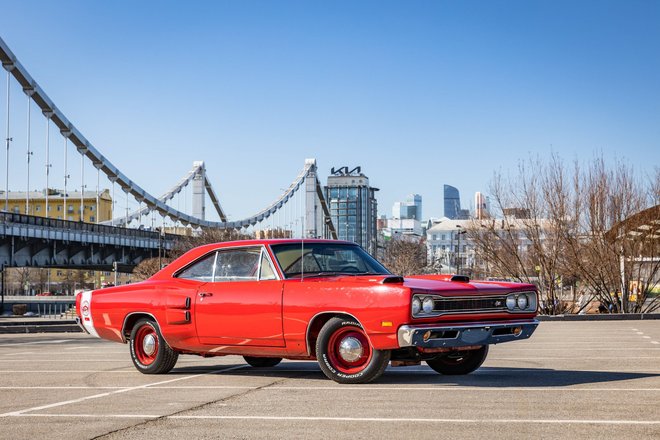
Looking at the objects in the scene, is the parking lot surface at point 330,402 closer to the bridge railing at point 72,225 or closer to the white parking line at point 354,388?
the white parking line at point 354,388

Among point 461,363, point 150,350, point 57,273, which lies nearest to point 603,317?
point 461,363

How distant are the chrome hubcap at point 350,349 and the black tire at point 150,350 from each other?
2.60 meters

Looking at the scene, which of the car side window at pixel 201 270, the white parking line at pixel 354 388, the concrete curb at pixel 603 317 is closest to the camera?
the white parking line at pixel 354 388

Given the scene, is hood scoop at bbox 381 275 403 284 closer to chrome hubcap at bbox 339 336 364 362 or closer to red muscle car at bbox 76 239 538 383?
red muscle car at bbox 76 239 538 383

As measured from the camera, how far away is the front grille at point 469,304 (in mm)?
9055

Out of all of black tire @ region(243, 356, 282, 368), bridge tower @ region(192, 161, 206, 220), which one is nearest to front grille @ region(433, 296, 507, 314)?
black tire @ region(243, 356, 282, 368)

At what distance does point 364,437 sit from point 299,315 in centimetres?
341

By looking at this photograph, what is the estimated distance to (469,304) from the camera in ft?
30.5

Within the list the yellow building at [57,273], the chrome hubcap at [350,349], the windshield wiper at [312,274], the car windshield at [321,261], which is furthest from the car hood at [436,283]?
the yellow building at [57,273]

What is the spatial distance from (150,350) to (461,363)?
3667 mm

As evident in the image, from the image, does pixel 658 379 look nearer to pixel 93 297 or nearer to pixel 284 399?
pixel 284 399

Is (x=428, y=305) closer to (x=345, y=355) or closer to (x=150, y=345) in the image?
(x=345, y=355)

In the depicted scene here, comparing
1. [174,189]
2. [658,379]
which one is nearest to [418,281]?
[658,379]

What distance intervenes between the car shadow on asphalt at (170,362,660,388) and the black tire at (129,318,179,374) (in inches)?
15.9
